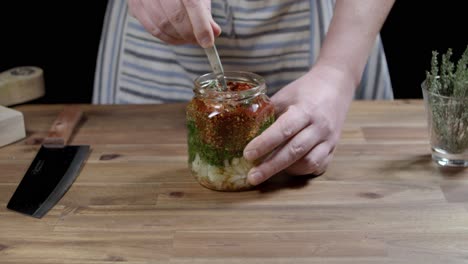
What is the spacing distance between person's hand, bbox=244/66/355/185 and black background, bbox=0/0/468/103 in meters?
0.94

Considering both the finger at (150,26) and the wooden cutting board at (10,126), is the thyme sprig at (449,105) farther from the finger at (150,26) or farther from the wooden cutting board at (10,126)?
the wooden cutting board at (10,126)

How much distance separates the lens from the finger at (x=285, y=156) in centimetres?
97

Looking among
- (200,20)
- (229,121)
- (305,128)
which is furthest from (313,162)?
(200,20)

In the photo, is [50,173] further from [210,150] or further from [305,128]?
[305,128]

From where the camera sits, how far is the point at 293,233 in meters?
0.88

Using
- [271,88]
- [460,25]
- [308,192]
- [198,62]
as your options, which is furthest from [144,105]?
[460,25]

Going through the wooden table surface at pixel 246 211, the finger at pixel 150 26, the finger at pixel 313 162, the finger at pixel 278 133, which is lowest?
the wooden table surface at pixel 246 211

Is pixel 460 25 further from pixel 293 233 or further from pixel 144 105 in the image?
pixel 293 233

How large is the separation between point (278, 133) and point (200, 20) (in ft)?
0.69

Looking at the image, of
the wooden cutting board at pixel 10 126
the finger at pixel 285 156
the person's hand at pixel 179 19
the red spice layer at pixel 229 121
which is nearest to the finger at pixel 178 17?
the person's hand at pixel 179 19

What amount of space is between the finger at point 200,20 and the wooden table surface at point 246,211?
0.80ft

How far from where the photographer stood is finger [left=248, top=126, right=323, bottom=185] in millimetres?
968

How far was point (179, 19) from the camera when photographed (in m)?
1.01

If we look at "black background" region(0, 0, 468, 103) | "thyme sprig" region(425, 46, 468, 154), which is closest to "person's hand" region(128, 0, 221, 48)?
"thyme sprig" region(425, 46, 468, 154)
